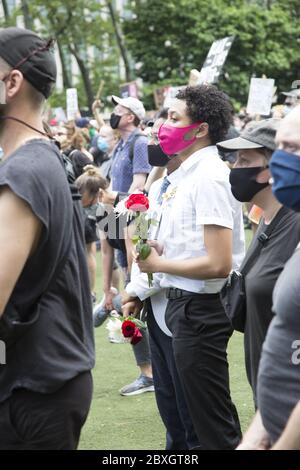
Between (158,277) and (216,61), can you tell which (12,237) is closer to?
(158,277)

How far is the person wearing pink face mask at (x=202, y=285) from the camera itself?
16.0 feet

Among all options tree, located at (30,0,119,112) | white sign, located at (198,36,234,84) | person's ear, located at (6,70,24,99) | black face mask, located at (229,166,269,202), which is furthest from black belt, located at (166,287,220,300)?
tree, located at (30,0,119,112)

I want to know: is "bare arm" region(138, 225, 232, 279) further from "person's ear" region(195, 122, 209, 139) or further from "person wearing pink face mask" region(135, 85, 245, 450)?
"person's ear" region(195, 122, 209, 139)

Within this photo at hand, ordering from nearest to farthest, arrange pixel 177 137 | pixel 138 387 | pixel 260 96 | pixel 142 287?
pixel 177 137 < pixel 142 287 < pixel 138 387 < pixel 260 96

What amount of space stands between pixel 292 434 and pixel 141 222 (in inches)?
101

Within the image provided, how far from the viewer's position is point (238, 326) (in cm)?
443

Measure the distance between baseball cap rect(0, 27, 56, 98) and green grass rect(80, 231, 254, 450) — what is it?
336cm

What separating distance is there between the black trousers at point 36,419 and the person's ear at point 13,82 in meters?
0.99

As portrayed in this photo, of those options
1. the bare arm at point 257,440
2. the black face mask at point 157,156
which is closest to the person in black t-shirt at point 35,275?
the bare arm at point 257,440

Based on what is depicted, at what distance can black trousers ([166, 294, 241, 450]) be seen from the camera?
495 cm

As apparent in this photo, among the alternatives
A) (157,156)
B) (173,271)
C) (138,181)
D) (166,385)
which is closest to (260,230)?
(173,271)

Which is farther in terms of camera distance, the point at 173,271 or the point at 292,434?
the point at 173,271

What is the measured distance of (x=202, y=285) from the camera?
500 cm

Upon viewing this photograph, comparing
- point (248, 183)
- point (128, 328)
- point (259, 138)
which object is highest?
point (259, 138)
